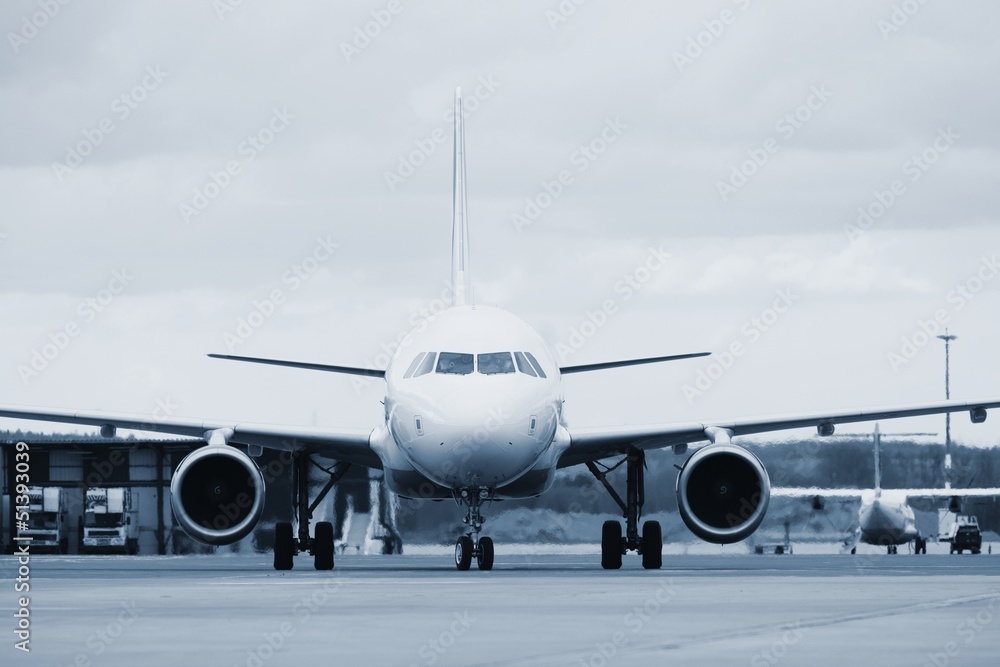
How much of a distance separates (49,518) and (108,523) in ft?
5.93

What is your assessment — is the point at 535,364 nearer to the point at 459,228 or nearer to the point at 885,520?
the point at 459,228

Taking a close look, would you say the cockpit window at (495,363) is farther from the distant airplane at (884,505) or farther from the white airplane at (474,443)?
the distant airplane at (884,505)

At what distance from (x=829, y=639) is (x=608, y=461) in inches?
1135

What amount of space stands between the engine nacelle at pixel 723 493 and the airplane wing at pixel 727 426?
68 cm

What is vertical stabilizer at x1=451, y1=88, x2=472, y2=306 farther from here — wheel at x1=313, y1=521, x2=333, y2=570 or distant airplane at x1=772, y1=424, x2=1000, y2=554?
distant airplane at x1=772, y1=424, x2=1000, y2=554

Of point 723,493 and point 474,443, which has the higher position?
point 474,443

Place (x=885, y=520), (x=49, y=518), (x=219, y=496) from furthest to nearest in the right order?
(x=885, y=520) → (x=49, y=518) → (x=219, y=496)

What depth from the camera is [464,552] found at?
1002 inches

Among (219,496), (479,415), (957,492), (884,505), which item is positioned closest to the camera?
(479,415)

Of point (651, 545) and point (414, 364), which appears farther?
point (651, 545)

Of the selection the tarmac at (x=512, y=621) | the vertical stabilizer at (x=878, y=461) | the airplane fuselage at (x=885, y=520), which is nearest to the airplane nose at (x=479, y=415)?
the tarmac at (x=512, y=621)

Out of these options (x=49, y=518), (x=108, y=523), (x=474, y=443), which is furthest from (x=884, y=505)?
(x=474, y=443)

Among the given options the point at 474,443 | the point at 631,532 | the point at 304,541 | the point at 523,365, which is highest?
the point at 523,365

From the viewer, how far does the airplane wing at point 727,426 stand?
1078 inches
